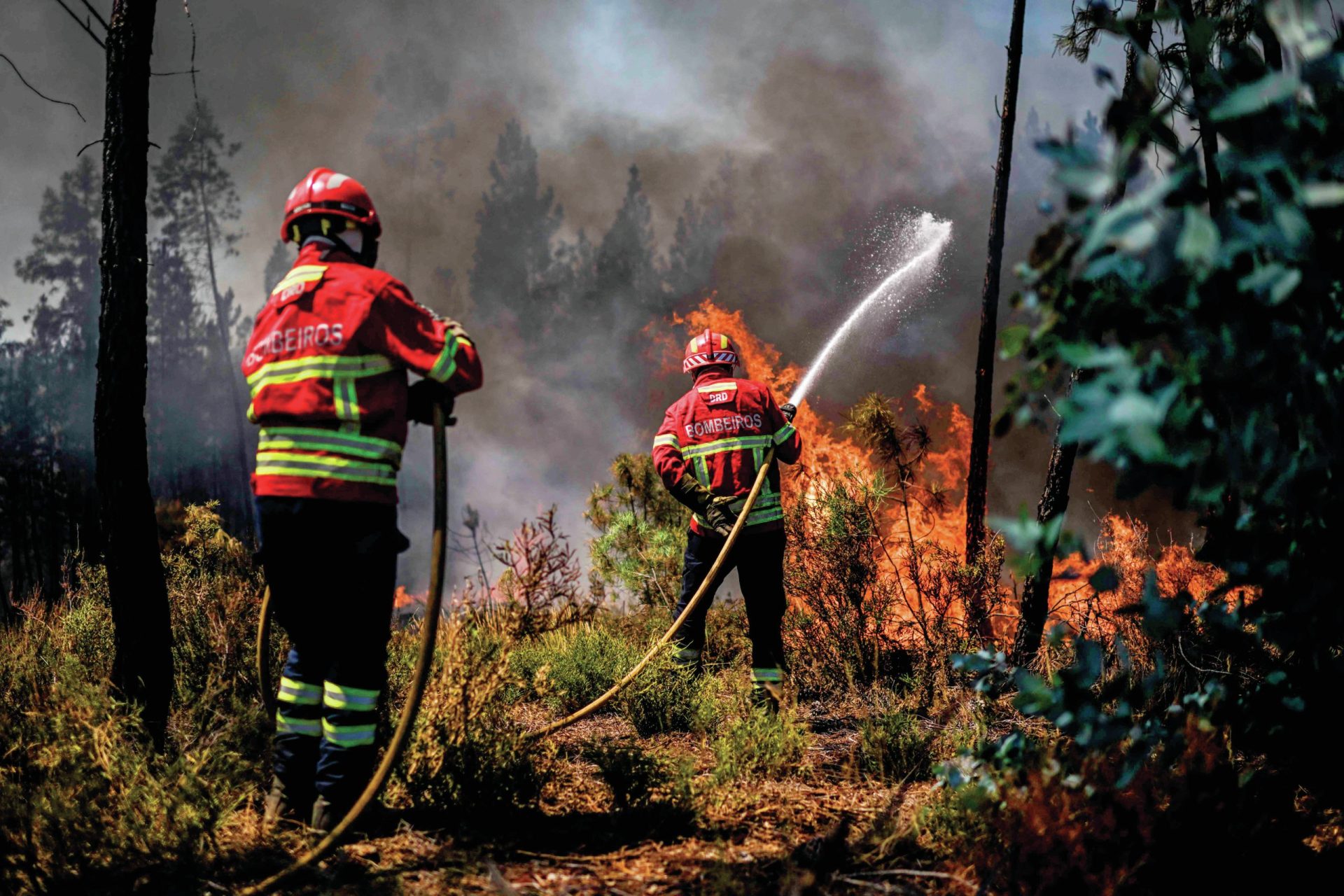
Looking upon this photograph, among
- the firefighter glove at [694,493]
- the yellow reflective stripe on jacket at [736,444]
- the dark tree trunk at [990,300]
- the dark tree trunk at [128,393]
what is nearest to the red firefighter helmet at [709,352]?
the yellow reflective stripe on jacket at [736,444]

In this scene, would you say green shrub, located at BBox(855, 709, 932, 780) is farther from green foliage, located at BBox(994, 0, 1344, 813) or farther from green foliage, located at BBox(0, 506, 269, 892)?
green foliage, located at BBox(0, 506, 269, 892)

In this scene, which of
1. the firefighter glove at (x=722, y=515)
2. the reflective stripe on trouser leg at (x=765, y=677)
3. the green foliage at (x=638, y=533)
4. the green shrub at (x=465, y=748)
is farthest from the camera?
the green foliage at (x=638, y=533)

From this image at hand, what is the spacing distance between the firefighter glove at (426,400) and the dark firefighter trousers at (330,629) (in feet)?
1.20

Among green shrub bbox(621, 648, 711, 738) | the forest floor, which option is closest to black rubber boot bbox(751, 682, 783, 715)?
green shrub bbox(621, 648, 711, 738)

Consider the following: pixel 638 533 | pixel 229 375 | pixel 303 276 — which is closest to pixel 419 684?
pixel 303 276

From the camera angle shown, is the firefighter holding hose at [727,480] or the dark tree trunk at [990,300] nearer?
the firefighter holding hose at [727,480]

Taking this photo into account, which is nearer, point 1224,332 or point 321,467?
point 1224,332

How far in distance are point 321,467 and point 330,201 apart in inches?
41.9

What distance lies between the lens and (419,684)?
280 centimetres

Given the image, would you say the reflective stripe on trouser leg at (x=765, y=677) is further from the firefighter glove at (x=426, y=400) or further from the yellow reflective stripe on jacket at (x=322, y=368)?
the yellow reflective stripe on jacket at (x=322, y=368)

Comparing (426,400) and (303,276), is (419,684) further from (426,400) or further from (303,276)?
(303,276)

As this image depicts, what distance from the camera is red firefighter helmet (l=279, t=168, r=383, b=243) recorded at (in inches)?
129

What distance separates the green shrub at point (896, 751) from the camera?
13.1 feet

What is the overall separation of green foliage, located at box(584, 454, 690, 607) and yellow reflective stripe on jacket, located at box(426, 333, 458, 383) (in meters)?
5.58
